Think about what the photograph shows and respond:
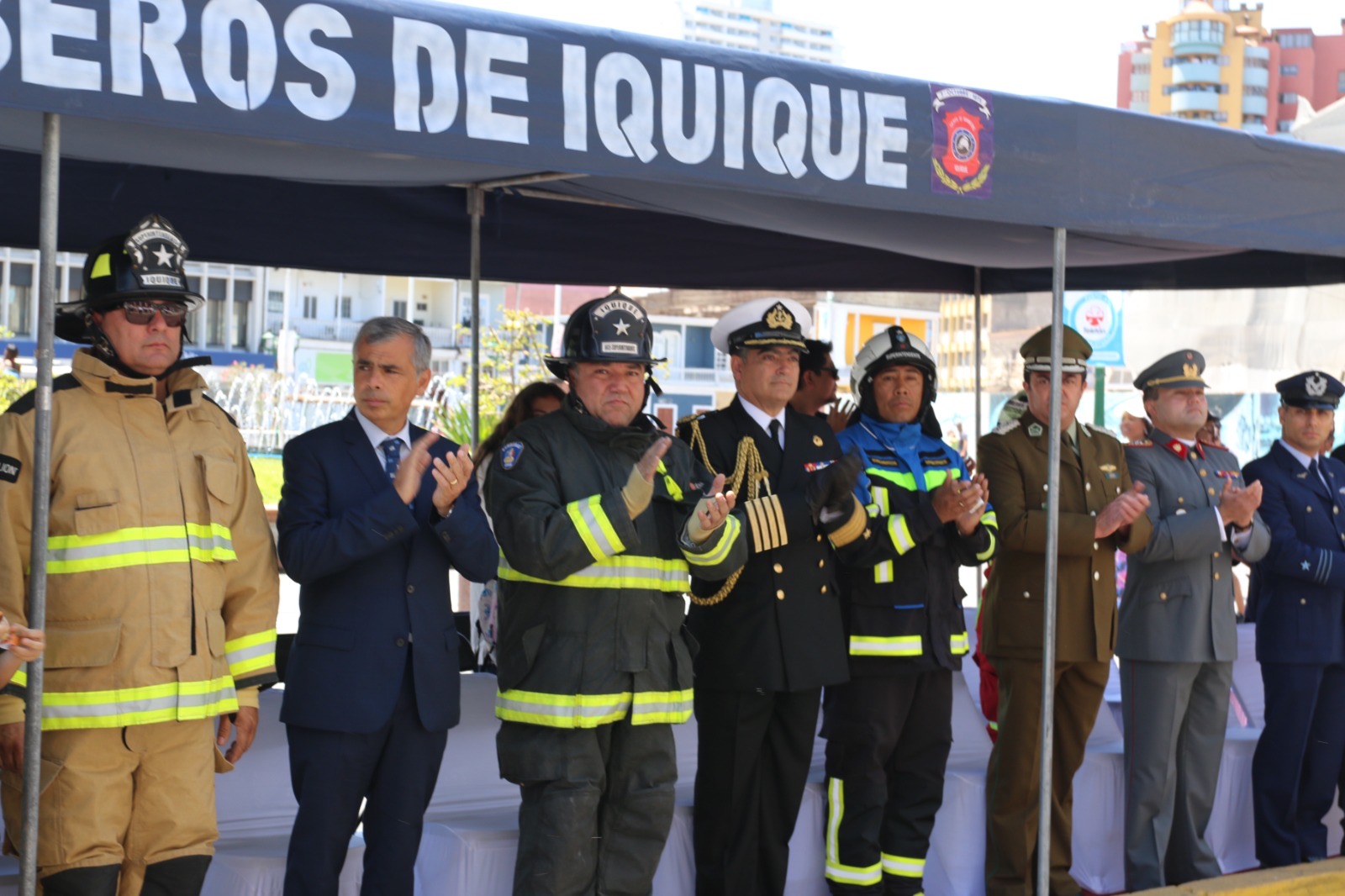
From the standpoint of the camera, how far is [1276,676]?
18.2 ft

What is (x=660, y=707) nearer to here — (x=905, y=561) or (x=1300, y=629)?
(x=905, y=561)

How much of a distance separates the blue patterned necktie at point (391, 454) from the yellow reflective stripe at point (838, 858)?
5.86ft

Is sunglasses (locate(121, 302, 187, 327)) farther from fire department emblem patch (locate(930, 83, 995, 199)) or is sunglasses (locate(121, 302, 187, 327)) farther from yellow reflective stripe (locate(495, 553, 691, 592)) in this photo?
fire department emblem patch (locate(930, 83, 995, 199))

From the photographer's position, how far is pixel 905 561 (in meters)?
4.48

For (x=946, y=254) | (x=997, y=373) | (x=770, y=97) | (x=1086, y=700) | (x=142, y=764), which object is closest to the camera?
(x=142, y=764)

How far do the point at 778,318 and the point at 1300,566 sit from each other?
97.6 inches

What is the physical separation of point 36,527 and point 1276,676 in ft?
15.1

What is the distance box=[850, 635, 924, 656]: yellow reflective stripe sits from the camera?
173 inches

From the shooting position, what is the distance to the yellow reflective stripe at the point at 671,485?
3.79 metres

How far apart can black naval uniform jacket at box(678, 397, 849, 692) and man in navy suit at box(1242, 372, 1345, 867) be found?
2170mm

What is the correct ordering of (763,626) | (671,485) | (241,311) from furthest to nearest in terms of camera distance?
(241,311) < (763,626) < (671,485)

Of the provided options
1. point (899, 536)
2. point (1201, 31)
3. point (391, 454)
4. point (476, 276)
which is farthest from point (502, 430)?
point (1201, 31)

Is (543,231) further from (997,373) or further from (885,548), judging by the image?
(997,373)

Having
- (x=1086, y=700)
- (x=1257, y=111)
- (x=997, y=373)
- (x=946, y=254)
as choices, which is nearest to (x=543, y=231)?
(x=946, y=254)
